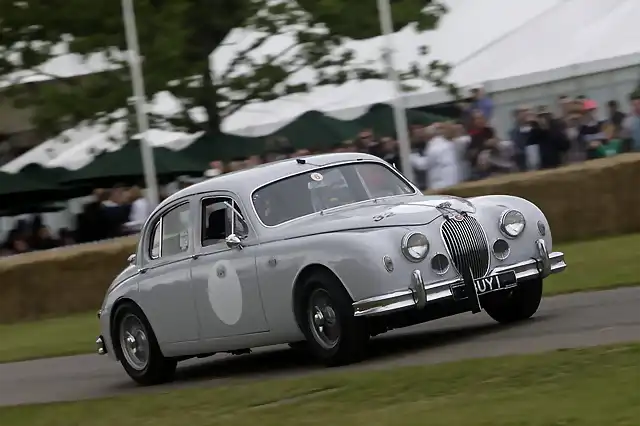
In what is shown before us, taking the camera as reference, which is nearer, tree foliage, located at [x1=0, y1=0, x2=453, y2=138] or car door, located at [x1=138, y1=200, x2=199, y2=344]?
car door, located at [x1=138, y1=200, x2=199, y2=344]

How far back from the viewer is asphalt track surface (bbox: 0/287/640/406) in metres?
9.73

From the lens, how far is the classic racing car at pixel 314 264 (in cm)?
980

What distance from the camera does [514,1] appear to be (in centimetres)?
2927

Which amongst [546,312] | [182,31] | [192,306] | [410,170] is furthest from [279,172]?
[182,31]

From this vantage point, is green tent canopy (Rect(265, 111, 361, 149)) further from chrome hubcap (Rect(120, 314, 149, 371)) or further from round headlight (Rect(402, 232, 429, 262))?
round headlight (Rect(402, 232, 429, 262))

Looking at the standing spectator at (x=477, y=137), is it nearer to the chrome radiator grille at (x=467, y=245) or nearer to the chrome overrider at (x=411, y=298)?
the chrome radiator grille at (x=467, y=245)

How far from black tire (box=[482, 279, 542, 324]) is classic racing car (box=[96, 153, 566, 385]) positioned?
0.01 meters

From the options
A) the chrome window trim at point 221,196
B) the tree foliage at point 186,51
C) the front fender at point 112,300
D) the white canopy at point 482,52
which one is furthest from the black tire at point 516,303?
the tree foliage at point 186,51

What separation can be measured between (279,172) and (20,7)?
19753 mm

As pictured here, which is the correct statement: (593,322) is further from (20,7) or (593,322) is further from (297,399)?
(20,7)

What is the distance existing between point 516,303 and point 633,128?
894cm

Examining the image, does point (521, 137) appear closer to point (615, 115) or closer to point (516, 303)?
point (615, 115)

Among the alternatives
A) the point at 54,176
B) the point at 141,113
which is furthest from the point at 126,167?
the point at 141,113

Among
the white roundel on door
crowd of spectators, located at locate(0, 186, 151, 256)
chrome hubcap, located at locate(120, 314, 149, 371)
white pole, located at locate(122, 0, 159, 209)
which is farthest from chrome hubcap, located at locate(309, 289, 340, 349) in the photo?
white pole, located at locate(122, 0, 159, 209)
